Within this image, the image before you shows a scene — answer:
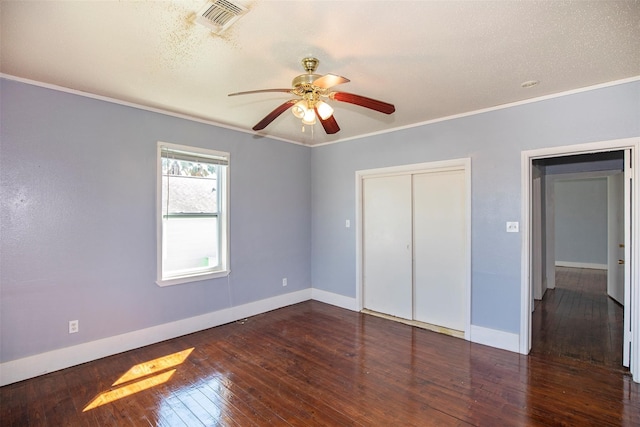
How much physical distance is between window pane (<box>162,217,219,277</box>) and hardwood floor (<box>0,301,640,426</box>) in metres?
0.88

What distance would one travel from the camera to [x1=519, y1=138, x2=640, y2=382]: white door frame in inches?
103

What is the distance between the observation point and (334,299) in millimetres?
4867

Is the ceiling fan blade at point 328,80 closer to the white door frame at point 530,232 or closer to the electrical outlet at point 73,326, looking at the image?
the white door frame at point 530,232

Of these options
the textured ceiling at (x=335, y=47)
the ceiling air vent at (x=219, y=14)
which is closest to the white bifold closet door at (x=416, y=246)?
the textured ceiling at (x=335, y=47)

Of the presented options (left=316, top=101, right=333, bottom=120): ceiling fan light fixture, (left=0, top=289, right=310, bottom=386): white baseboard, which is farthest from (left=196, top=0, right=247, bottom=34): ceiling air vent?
(left=0, top=289, right=310, bottom=386): white baseboard

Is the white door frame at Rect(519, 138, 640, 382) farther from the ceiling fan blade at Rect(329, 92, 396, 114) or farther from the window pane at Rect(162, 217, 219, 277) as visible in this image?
the window pane at Rect(162, 217, 219, 277)

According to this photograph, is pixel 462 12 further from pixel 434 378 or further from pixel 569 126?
pixel 434 378

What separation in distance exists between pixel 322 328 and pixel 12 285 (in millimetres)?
3052

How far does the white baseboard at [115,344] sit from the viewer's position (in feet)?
8.70

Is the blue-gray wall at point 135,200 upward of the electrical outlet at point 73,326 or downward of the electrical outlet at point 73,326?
upward

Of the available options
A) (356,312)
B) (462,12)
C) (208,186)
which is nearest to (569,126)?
(462,12)

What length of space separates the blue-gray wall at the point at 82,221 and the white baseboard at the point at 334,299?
1.54m

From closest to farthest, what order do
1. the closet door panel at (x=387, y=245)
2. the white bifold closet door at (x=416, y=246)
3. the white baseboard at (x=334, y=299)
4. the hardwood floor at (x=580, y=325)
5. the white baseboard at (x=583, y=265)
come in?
the hardwood floor at (x=580, y=325)
the white bifold closet door at (x=416, y=246)
the closet door panel at (x=387, y=245)
the white baseboard at (x=334, y=299)
the white baseboard at (x=583, y=265)

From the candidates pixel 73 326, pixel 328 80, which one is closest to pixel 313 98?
pixel 328 80
